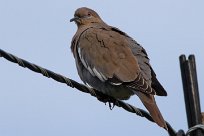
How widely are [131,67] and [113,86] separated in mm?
280

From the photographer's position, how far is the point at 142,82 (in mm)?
6043

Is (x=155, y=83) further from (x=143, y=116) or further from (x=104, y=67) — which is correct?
(x=143, y=116)

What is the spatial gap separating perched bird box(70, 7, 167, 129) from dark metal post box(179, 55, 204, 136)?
5.30 feet

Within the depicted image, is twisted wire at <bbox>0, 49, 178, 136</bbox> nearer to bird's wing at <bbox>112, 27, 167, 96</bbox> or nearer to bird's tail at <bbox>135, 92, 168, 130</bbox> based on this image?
bird's tail at <bbox>135, 92, 168, 130</bbox>

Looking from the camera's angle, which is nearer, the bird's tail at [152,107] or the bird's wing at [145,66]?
the bird's tail at [152,107]

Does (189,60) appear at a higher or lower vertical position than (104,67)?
higher

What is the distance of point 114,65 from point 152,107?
117cm

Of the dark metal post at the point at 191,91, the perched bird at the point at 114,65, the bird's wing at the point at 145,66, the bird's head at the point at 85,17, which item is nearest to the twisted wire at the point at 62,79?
the dark metal post at the point at 191,91

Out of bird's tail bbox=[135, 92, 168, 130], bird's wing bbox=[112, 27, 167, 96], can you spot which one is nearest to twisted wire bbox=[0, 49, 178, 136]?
bird's tail bbox=[135, 92, 168, 130]

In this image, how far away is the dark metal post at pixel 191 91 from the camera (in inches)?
152

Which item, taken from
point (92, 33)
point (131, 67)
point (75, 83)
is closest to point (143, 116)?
point (75, 83)

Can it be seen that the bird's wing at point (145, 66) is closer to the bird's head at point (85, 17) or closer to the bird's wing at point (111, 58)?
the bird's wing at point (111, 58)

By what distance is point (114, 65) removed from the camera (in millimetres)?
6543

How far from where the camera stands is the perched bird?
6078 millimetres
